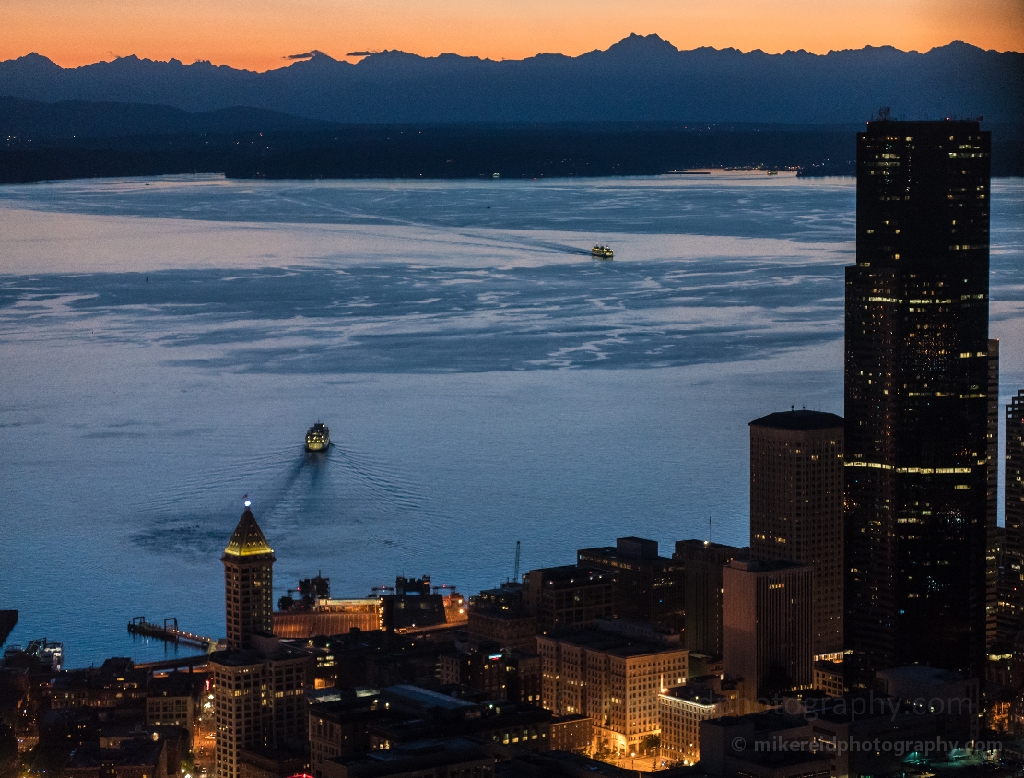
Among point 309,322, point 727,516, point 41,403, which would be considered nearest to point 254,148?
point 309,322

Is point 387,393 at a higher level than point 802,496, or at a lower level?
lower

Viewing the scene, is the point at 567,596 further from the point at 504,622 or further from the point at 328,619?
the point at 328,619

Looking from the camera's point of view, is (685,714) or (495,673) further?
(495,673)

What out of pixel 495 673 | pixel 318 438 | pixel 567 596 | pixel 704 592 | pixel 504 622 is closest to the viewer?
pixel 495 673

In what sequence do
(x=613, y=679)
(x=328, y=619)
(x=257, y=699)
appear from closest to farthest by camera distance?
(x=257, y=699), (x=613, y=679), (x=328, y=619)

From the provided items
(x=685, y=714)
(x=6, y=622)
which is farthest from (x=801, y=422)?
(x=6, y=622)
